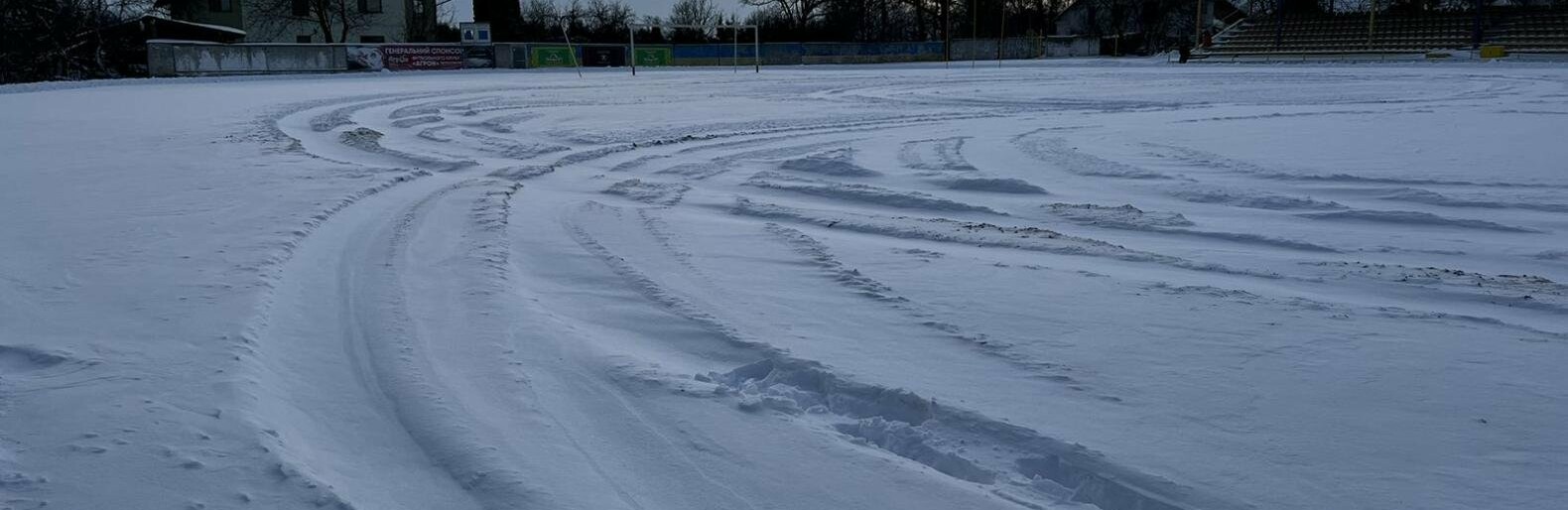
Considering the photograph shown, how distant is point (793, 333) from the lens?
427 centimetres

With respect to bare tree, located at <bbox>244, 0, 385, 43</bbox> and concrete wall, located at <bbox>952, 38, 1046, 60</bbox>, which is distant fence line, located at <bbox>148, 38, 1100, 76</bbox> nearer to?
concrete wall, located at <bbox>952, 38, 1046, 60</bbox>

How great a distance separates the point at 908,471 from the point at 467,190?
6.02 metres

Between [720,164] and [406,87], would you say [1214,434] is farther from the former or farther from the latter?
[406,87]

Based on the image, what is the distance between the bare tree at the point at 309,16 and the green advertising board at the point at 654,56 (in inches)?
740

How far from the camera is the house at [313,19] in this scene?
59.8 metres

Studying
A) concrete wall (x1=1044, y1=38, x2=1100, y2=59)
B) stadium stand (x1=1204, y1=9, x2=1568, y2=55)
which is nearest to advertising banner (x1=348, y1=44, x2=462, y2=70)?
stadium stand (x1=1204, y1=9, x2=1568, y2=55)

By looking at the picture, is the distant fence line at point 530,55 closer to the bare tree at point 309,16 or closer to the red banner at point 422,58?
the red banner at point 422,58

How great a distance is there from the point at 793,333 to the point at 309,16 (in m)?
64.2

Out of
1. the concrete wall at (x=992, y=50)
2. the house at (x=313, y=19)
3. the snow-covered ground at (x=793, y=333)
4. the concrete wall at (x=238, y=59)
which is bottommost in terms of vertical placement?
the snow-covered ground at (x=793, y=333)

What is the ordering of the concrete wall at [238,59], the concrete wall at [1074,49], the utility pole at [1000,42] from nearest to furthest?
the concrete wall at [238,59] < the utility pole at [1000,42] < the concrete wall at [1074,49]

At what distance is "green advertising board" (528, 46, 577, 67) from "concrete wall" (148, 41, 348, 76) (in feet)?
26.1

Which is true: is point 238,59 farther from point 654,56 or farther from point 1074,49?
point 1074,49

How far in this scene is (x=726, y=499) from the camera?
113 inches

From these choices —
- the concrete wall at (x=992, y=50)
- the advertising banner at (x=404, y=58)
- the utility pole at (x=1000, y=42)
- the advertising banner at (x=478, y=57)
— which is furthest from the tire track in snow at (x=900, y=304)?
the concrete wall at (x=992, y=50)
